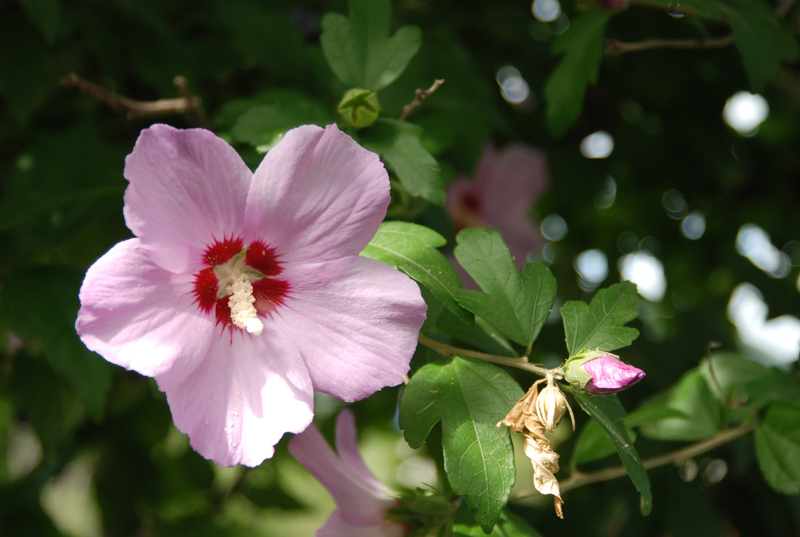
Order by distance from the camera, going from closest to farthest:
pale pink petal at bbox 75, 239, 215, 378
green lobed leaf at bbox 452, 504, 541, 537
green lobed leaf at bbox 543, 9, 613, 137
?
pale pink petal at bbox 75, 239, 215, 378 → green lobed leaf at bbox 452, 504, 541, 537 → green lobed leaf at bbox 543, 9, 613, 137

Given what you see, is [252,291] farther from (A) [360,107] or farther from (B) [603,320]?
(B) [603,320]

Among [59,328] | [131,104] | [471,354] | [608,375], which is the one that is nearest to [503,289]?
[471,354]

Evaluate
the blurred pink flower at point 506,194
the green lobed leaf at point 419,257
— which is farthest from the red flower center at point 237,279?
the blurred pink flower at point 506,194

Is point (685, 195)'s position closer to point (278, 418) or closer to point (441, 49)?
point (441, 49)

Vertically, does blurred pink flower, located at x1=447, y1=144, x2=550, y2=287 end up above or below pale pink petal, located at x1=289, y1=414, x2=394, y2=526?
below

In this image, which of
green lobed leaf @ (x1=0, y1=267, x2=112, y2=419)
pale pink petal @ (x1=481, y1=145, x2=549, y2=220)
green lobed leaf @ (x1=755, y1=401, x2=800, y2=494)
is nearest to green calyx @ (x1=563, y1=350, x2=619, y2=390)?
green lobed leaf @ (x1=755, y1=401, x2=800, y2=494)

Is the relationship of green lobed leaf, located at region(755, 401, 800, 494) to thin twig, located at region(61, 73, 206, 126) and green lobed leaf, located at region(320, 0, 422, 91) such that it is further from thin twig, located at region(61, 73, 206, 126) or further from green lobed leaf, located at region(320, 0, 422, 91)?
thin twig, located at region(61, 73, 206, 126)

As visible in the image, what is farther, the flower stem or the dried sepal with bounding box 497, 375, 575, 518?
the flower stem
